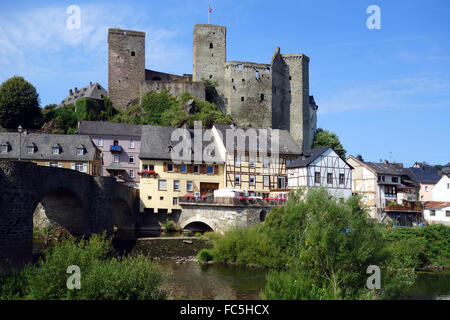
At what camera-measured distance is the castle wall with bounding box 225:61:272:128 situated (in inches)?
2936

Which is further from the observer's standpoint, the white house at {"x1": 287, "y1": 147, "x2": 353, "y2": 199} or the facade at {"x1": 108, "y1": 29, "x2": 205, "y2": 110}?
the facade at {"x1": 108, "y1": 29, "x2": 205, "y2": 110}

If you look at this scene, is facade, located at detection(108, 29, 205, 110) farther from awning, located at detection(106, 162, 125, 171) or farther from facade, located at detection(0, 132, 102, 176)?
facade, located at detection(0, 132, 102, 176)

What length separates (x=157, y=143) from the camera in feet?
154

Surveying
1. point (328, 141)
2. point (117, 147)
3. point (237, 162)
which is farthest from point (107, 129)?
point (328, 141)

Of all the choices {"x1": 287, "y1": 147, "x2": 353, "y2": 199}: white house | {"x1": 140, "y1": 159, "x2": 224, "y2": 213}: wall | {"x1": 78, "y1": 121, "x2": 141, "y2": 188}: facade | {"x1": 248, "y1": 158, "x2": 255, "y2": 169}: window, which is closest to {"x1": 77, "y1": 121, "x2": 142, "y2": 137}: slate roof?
{"x1": 78, "y1": 121, "x2": 141, "y2": 188}: facade

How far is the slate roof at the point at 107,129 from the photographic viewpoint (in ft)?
189

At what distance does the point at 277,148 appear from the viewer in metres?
49.5

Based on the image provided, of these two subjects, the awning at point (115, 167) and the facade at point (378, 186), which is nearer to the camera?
the facade at point (378, 186)

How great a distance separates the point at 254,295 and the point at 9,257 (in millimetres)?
11735

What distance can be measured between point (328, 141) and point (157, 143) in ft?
134

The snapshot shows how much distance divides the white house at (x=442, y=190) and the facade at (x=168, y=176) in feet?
91.0

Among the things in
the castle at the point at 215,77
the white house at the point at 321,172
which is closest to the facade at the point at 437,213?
the white house at the point at 321,172

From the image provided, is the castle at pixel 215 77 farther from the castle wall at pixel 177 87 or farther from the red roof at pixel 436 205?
the red roof at pixel 436 205

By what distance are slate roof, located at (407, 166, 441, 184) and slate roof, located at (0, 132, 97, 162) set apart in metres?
39.0
